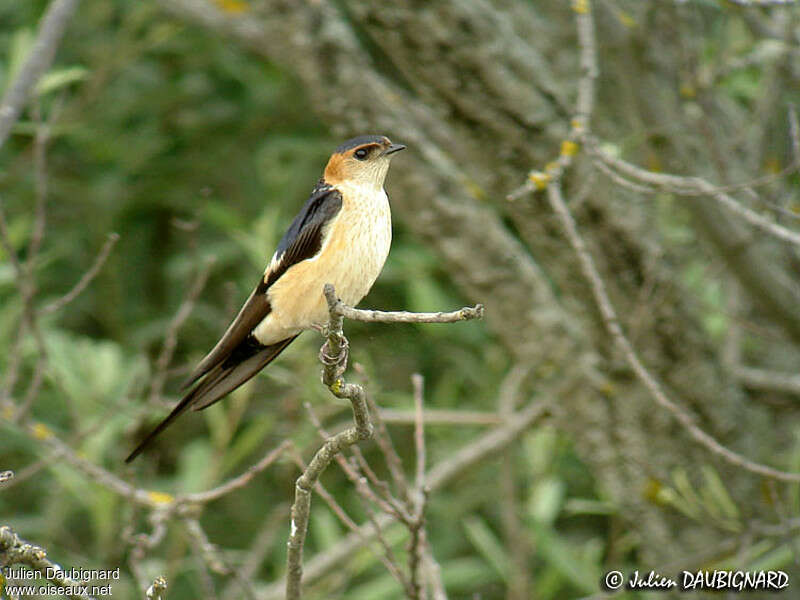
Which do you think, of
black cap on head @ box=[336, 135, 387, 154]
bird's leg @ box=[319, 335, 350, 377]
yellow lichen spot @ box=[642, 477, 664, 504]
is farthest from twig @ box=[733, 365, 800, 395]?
bird's leg @ box=[319, 335, 350, 377]

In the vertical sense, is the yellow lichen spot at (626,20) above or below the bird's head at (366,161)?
below

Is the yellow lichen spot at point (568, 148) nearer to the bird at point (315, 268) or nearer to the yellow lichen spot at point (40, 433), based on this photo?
the bird at point (315, 268)

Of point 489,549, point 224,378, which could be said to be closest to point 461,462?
point 489,549

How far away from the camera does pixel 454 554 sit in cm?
636

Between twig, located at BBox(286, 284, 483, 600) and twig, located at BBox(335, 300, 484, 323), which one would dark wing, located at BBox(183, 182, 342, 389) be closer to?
twig, located at BBox(286, 284, 483, 600)

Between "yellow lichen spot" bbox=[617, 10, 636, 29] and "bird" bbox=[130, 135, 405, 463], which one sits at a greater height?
"bird" bbox=[130, 135, 405, 463]

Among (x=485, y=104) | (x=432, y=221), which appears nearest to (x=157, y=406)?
(x=432, y=221)

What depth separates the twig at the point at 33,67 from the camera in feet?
10.4

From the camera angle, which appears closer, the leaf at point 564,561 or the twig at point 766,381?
the leaf at point 564,561

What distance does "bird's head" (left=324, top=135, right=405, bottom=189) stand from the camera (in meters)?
2.80

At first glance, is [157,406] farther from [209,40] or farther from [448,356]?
[209,40]

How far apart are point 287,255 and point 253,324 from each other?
0.20 m

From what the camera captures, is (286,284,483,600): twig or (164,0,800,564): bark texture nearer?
(286,284,483,600): twig

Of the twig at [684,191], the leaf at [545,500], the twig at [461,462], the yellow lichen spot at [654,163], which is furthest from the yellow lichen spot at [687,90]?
the leaf at [545,500]
